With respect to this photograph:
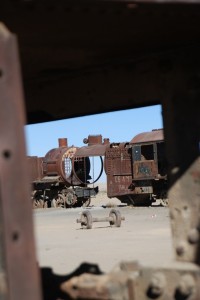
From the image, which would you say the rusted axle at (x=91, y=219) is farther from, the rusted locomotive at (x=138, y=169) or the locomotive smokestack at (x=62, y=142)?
the locomotive smokestack at (x=62, y=142)

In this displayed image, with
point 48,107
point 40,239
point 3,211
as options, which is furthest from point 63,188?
point 3,211

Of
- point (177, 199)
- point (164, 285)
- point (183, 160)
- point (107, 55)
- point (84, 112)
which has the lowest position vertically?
point (164, 285)

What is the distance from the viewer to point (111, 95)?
3.99 m

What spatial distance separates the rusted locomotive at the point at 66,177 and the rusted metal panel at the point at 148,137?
229 cm

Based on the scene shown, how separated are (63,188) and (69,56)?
93.4 feet

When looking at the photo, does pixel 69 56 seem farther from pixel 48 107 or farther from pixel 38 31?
pixel 48 107

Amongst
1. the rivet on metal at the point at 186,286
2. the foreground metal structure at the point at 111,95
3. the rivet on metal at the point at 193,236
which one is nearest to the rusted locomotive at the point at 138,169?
the foreground metal structure at the point at 111,95

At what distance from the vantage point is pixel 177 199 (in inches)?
141

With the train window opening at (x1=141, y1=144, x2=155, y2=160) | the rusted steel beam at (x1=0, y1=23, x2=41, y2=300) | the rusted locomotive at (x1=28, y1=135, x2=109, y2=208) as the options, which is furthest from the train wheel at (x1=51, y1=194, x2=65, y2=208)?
the rusted steel beam at (x1=0, y1=23, x2=41, y2=300)

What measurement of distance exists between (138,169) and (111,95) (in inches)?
924

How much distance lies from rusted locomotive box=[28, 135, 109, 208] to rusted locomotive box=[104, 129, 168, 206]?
1.42 meters

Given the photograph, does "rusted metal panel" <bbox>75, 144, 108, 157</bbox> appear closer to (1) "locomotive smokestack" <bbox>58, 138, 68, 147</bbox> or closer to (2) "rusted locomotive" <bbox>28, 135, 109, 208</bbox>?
(2) "rusted locomotive" <bbox>28, 135, 109, 208</bbox>

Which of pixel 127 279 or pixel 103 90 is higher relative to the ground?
pixel 103 90

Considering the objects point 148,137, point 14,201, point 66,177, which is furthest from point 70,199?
point 14,201
